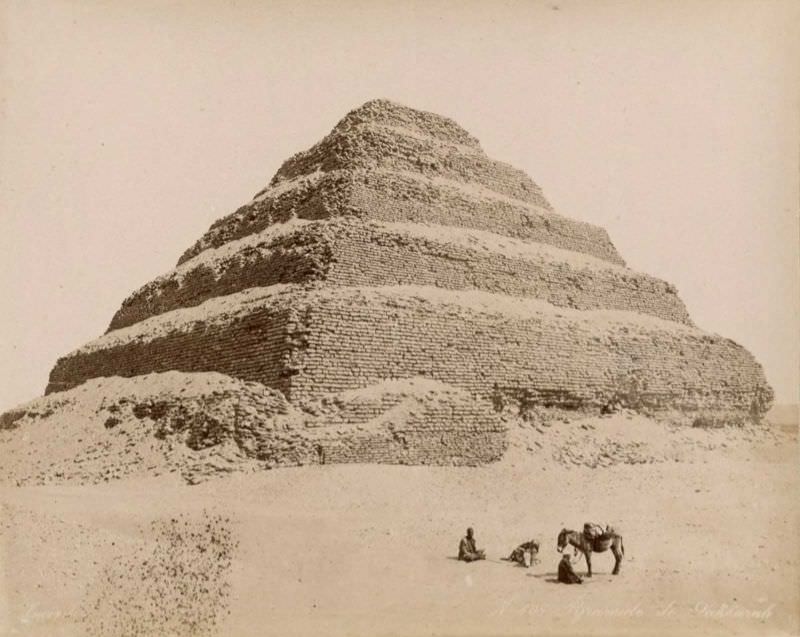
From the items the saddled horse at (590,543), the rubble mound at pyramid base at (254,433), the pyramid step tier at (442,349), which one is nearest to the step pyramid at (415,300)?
the pyramid step tier at (442,349)

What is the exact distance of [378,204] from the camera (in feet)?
61.4

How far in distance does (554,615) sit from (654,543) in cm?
272

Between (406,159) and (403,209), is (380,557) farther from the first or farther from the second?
(406,159)

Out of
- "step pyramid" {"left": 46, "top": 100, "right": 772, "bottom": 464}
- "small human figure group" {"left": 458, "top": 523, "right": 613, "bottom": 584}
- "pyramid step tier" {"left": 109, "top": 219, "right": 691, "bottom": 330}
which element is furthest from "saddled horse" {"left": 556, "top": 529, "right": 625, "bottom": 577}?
Result: "pyramid step tier" {"left": 109, "top": 219, "right": 691, "bottom": 330}

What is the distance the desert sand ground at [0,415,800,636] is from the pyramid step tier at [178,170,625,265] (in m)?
7.74

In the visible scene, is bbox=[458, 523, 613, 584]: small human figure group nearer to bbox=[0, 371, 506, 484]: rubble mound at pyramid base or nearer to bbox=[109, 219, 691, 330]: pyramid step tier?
bbox=[0, 371, 506, 484]: rubble mound at pyramid base

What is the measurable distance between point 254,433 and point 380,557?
4487mm

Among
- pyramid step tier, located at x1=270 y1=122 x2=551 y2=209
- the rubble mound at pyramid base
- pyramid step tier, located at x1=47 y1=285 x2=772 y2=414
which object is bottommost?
the rubble mound at pyramid base

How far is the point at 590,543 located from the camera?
30.2 ft

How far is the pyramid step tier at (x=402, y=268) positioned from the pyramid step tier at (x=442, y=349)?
0.53 metres

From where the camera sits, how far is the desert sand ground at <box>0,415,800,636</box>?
839 centimetres

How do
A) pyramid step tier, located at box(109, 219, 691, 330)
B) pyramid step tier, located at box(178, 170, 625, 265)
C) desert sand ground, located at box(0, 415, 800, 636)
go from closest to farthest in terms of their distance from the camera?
desert sand ground, located at box(0, 415, 800, 636) < pyramid step tier, located at box(109, 219, 691, 330) < pyramid step tier, located at box(178, 170, 625, 265)

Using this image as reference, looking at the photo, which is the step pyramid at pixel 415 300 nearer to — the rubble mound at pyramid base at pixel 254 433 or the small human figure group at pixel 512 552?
the rubble mound at pyramid base at pixel 254 433

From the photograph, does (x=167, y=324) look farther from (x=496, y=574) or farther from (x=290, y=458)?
(x=496, y=574)
